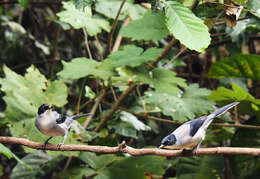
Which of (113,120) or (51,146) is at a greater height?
(51,146)

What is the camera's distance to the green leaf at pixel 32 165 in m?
2.58

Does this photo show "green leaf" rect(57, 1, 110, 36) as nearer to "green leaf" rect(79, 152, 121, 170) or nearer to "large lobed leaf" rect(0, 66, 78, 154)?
"large lobed leaf" rect(0, 66, 78, 154)

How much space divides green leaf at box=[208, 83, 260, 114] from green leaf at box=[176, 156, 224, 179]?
45cm

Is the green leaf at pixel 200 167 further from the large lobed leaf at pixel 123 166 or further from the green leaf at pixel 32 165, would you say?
the green leaf at pixel 32 165

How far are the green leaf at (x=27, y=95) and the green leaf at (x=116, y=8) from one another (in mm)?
745

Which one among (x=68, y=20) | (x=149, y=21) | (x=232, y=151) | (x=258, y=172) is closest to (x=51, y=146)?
(x=232, y=151)

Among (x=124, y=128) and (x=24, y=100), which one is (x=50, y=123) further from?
(x=124, y=128)

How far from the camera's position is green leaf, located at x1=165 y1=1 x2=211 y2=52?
1176 mm

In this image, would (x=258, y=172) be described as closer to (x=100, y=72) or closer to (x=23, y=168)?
(x=100, y=72)

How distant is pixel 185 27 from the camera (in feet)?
3.93

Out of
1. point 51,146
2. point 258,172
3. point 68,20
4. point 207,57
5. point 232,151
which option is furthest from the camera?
point 207,57

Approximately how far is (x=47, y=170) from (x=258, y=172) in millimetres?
1539

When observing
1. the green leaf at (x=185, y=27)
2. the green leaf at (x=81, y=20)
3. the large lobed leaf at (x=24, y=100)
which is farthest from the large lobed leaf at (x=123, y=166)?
the green leaf at (x=185, y=27)

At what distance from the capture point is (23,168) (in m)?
2.61
